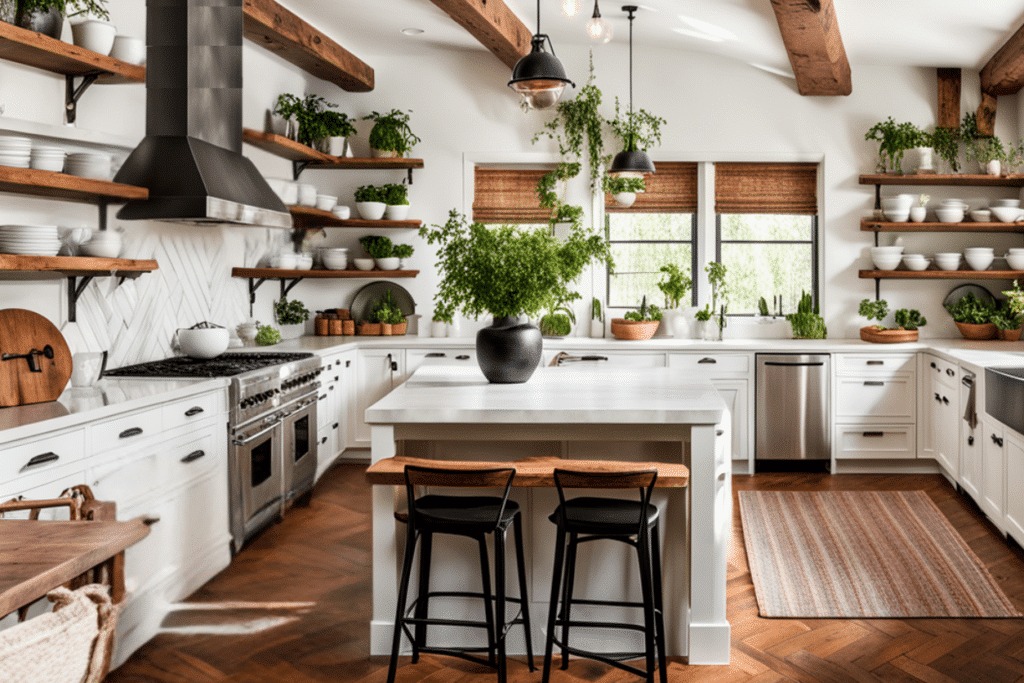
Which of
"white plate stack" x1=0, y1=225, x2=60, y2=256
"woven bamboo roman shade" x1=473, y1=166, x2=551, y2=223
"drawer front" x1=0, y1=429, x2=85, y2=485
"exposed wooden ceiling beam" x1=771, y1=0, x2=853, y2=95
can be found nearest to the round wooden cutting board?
"white plate stack" x1=0, y1=225, x2=60, y2=256

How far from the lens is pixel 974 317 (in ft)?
20.3

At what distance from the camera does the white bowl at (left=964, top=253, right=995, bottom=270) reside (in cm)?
618

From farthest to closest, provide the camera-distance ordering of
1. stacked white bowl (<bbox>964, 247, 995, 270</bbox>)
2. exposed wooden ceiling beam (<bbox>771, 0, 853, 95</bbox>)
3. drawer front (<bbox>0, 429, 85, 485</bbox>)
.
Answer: stacked white bowl (<bbox>964, 247, 995, 270</bbox>) < exposed wooden ceiling beam (<bbox>771, 0, 853, 95</bbox>) < drawer front (<bbox>0, 429, 85, 485</bbox>)

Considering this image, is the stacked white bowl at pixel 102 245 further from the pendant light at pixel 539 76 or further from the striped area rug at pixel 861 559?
the striped area rug at pixel 861 559

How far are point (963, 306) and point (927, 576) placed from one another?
10.3 ft

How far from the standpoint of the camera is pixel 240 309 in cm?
592

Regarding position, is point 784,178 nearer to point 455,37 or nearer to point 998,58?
point 998,58

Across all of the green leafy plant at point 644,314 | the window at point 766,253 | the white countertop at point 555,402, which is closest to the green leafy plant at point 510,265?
the white countertop at point 555,402

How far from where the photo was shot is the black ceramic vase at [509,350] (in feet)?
11.8

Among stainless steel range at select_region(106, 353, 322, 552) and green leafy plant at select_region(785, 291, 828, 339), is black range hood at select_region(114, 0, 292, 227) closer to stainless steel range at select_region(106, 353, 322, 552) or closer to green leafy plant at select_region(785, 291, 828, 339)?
stainless steel range at select_region(106, 353, 322, 552)

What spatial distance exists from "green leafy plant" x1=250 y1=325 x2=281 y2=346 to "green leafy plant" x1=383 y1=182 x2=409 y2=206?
4.82ft

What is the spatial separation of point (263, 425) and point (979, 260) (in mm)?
5048

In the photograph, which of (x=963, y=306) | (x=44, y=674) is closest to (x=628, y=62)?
(x=963, y=306)

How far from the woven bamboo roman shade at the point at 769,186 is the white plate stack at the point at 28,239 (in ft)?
15.9
